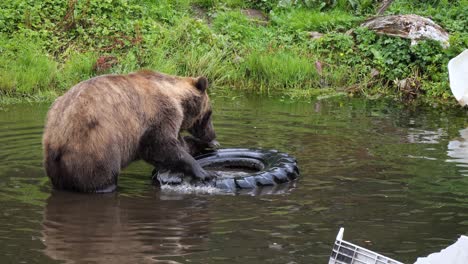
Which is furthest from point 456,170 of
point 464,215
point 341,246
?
point 341,246

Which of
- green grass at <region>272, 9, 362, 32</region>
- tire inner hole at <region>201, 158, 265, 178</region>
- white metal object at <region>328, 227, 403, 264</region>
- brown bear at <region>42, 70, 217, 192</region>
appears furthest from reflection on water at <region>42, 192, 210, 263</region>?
green grass at <region>272, 9, 362, 32</region>

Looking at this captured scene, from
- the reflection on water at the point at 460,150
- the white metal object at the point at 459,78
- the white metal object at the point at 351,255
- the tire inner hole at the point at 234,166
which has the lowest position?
the tire inner hole at the point at 234,166

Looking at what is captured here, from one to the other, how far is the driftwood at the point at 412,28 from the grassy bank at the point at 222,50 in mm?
126

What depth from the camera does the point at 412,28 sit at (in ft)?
50.1

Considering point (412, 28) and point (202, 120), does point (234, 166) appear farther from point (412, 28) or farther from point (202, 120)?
point (412, 28)

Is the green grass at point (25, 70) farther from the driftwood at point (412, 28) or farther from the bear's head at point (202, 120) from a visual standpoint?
the driftwood at point (412, 28)

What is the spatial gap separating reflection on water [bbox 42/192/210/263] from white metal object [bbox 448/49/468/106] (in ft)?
20.8

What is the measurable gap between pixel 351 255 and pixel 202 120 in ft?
16.5

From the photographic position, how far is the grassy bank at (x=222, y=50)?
14703 millimetres

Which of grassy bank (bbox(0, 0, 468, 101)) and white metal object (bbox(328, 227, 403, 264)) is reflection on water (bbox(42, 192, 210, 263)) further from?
grassy bank (bbox(0, 0, 468, 101))

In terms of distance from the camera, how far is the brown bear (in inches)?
331

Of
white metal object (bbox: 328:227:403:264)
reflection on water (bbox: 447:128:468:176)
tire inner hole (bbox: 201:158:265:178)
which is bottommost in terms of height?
tire inner hole (bbox: 201:158:265:178)

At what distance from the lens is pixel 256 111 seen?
13.4 meters

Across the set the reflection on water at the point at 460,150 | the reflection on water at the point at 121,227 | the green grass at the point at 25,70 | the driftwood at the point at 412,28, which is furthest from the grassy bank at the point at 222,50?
the reflection on water at the point at 121,227
